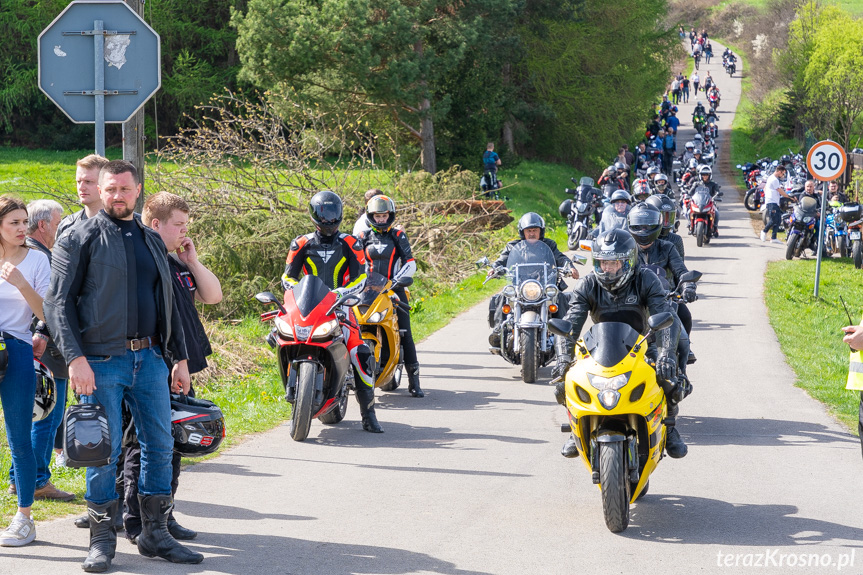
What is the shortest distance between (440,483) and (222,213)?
29.0 feet

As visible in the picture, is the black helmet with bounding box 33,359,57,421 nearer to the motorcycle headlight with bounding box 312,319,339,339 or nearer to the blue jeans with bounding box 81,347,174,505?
the blue jeans with bounding box 81,347,174,505

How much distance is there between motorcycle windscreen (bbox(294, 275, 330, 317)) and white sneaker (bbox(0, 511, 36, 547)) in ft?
9.72

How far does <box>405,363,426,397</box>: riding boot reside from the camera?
407 inches

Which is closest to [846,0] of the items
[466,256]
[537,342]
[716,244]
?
[716,244]

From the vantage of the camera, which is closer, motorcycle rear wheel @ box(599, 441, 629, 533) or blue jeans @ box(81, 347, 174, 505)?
blue jeans @ box(81, 347, 174, 505)

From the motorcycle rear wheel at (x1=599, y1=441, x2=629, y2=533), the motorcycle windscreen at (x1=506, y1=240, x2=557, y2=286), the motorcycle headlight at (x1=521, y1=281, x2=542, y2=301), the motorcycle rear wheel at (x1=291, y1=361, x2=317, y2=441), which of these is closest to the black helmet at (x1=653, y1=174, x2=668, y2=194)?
the motorcycle windscreen at (x1=506, y1=240, x2=557, y2=286)

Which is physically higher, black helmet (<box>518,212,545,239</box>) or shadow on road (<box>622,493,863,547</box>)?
black helmet (<box>518,212,545,239</box>)

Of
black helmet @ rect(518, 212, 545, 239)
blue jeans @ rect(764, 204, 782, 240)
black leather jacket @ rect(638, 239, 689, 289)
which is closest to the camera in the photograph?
black leather jacket @ rect(638, 239, 689, 289)

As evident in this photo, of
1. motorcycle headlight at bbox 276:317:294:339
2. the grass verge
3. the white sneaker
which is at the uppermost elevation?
motorcycle headlight at bbox 276:317:294:339

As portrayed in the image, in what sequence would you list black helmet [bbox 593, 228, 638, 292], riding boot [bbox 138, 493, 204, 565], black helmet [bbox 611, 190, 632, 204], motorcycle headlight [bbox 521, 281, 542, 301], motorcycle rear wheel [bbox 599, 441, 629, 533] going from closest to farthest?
riding boot [bbox 138, 493, 204, 565] < motorcycle rear wheel [bbox 599, 441, 629, 533] < black helmet [bbox 593, 228, 638, 292] < motorcycle headlight [bbox 521, 281, 542, 301] < black helmet [bbox 611, 190, 632, 204]

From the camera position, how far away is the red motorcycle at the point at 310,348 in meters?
8.16

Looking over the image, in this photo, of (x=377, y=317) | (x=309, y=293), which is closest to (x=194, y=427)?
(x=309, y=293)

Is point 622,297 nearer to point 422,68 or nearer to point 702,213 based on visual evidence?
point 702,213

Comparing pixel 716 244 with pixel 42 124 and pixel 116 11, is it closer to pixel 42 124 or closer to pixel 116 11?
pixel 116 11
